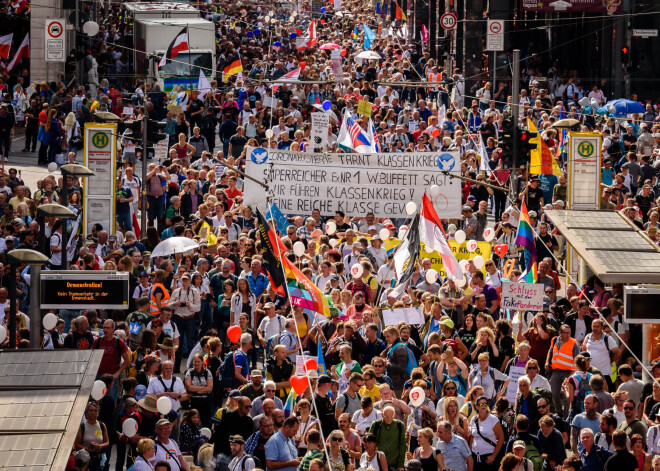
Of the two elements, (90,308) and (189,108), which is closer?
(90,308)

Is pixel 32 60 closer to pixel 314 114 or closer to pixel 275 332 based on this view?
pixel 314 114

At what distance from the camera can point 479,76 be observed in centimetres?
4738

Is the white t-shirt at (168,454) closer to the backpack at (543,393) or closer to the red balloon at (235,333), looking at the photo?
the red balloon at (235,333)

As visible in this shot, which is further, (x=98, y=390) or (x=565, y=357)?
(x=565, y=357)

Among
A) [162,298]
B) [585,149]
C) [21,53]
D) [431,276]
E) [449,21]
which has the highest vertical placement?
[449,21]

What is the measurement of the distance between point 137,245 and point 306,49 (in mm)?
36449

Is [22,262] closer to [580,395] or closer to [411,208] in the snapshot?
[580,395]

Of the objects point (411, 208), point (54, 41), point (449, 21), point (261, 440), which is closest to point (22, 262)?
point (261, 440)

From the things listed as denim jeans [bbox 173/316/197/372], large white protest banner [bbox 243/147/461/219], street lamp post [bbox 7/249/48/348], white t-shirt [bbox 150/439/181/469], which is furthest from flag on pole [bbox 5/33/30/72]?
white t-shirt [bbox 150/439/181/469]

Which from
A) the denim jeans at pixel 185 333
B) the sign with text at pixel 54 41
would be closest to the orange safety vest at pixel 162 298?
the denim jeans at pixel 185 333

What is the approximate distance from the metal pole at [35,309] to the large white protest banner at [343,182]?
7372 millimetres

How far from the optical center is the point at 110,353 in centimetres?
1664

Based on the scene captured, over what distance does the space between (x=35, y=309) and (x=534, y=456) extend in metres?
6.20

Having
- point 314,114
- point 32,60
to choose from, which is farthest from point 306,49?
point 314,114
